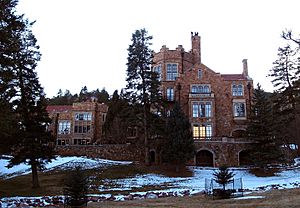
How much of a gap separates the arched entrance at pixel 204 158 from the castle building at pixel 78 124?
2068cm

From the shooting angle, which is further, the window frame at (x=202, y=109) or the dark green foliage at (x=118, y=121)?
the window frame at (x=202, y=109)

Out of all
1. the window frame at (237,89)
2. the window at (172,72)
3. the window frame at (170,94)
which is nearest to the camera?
the window frame at (237,89)

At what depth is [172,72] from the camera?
1978 inches

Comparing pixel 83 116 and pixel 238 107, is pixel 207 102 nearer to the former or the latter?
pixel 238 107

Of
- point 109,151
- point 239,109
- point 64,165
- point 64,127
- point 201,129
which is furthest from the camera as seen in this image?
point 64,127

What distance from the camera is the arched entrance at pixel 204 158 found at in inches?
1693

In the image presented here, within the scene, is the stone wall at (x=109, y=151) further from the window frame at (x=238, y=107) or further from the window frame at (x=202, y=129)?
the window frame at (x=238, y=107)

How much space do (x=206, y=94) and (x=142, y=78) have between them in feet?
36.6

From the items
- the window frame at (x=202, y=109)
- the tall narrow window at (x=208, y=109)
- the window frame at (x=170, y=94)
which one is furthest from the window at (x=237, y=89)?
the window frame at (x=170, y=94)

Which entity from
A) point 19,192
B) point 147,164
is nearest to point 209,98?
point 147,164

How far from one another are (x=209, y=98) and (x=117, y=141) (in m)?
12.9

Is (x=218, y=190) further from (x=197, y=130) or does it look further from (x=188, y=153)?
(x=197, y=130)

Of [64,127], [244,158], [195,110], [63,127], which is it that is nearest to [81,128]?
[64,127]

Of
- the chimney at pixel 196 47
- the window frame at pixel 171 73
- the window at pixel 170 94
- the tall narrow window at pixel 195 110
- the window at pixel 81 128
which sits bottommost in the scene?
the window at pixel 81 128
